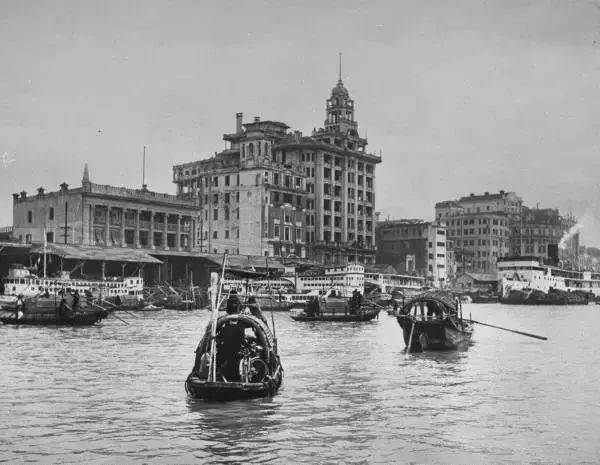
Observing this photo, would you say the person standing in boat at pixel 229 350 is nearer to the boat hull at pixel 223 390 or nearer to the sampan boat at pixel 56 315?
the boat hull at pixel 223 390

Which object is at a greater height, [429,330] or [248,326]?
[248,326]

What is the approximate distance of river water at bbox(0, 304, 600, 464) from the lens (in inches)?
713

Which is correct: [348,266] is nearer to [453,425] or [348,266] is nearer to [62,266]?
[62,266]

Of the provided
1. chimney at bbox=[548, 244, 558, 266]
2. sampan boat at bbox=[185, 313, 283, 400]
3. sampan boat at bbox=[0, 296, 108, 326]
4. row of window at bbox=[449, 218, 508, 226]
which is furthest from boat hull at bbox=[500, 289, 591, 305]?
sampan boat at bbox=[185, 313, 283, 400]

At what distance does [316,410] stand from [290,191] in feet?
351

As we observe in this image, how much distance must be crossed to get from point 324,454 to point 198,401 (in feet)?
22.1

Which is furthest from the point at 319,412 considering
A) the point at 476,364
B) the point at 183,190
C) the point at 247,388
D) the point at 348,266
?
the point at 183,190

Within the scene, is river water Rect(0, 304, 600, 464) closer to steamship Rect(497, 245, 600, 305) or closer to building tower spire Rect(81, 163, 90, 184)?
building tower spire Rect(81, 163, 90, 184)

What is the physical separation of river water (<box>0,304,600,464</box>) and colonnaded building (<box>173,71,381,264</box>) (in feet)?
277

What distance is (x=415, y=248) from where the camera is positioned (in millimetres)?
155625

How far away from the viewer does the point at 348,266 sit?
111 m

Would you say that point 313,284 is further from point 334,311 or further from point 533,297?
point 533,297

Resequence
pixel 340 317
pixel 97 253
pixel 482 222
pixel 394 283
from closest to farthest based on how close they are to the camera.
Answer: pixel 340 317
pixel 97 253
pixel 394 283
pixel 482 222

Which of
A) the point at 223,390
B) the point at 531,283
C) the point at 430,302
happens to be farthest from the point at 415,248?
the point at 223,390
